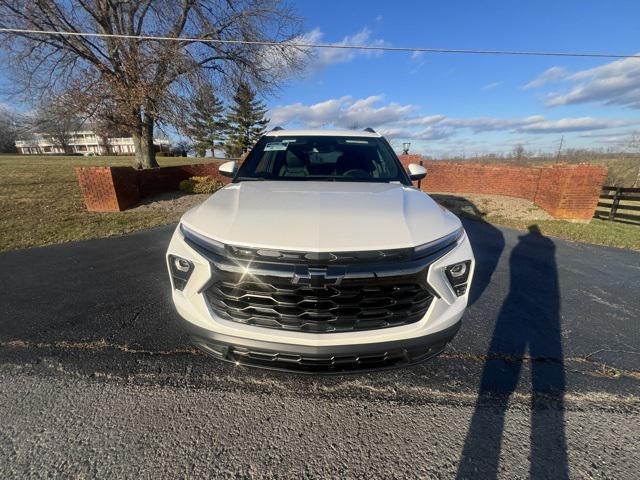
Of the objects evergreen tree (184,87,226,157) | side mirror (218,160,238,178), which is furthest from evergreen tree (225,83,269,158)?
side mirror (218,160,238,178)

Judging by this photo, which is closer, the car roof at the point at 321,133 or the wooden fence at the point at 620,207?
the car roof at the point at 321,133

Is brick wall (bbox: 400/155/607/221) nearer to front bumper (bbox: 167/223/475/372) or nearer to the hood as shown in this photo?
the hood

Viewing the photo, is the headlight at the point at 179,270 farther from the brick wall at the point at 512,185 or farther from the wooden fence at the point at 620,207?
the wooden fence at the point at 620,207

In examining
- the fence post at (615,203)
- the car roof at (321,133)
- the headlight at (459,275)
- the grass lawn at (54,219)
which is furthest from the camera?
the fence post at (615,203)

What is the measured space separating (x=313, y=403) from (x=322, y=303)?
82 cm

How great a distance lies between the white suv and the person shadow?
1.90 feet

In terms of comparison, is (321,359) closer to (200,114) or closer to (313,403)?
(313,403)

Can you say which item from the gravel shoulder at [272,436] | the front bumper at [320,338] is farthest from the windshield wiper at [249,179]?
the gravel shoulder at [272,436]

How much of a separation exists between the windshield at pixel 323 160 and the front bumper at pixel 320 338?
1438 millimetres

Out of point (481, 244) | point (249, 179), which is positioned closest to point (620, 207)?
point (481, 244)

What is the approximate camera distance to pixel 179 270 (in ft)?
5.77

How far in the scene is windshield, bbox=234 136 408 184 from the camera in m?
2.95

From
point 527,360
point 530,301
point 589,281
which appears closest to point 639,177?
point 589,281

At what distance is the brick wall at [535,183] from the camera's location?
804 cm
